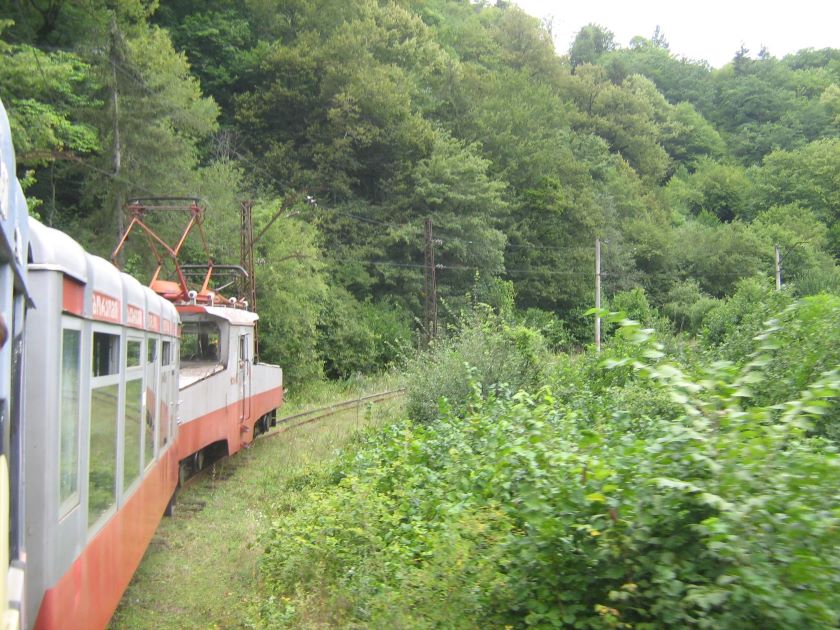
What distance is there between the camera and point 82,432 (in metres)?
4.35

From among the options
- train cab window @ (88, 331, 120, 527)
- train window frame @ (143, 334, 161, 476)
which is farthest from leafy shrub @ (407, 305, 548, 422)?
train cab window @ (88, 331, 120, 527)

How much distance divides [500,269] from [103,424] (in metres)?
36.4

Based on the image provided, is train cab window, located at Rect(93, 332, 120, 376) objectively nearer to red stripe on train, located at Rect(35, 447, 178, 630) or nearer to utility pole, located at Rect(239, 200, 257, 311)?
red stripe on train, located at Rect(35, 447, 178, 630)

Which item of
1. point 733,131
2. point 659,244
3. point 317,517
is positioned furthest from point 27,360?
point 733,131

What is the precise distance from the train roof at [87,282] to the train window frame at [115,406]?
9 centimetres

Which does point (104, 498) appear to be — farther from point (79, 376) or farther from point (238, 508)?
point (238, 508)

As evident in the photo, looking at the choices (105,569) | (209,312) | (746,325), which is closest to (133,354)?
(105,569)

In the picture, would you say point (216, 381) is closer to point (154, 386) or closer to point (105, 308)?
point (154, 386)

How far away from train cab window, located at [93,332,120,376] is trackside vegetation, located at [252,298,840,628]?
2.32 metres

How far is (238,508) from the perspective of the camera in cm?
1077

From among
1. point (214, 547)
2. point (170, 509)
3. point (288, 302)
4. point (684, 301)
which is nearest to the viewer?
point (214, 547)

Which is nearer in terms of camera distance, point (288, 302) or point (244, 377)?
point (244, 377)

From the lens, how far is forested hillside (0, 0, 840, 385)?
25.6 meters

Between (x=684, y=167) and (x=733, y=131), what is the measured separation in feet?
30.7
